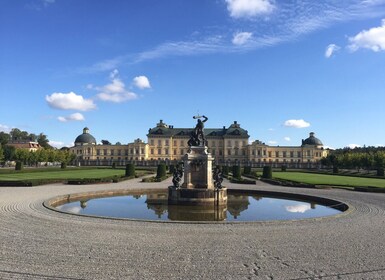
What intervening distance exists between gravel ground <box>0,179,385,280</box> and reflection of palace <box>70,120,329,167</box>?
95.0 meters

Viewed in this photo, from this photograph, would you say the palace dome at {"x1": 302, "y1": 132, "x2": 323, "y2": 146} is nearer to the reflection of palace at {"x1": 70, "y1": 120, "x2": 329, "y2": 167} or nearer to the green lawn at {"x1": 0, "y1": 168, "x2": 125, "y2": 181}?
the reflection of palace at {"x1": 70, "y1": 120, "x2": 329, "y2": 167}

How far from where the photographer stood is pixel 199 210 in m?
16.0

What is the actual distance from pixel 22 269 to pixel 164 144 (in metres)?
103

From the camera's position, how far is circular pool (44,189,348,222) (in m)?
14.3

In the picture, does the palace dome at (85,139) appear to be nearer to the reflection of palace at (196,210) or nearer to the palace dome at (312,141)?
the palace dome at (312,141)

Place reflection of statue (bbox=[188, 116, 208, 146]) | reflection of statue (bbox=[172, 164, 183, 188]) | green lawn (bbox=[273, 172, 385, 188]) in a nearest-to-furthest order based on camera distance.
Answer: reflection of statue (bbox=[172, 164, 183, 188]) → reflection of statue (bbox=[188, 116, 208, 146]) → green lawn (bbox=[273, 172, 385, 188])

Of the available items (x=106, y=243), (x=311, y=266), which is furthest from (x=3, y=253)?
(x=311, y=266)

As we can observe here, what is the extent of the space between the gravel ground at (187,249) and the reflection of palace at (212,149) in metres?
95.0

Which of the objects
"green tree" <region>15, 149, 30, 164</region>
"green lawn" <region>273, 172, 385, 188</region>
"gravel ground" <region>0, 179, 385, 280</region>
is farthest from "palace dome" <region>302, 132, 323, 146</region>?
"gravel ground" <region>0, 179, 385, 280</region>

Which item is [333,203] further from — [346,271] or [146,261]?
[146,261]

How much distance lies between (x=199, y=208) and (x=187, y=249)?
8.17 metres

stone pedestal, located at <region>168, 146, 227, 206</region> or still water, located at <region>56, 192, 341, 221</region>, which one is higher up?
stone pedestal, located at <region>168, 146, 227, 206</region>

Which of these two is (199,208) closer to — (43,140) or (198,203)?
(198,203)

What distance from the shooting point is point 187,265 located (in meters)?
7.17
